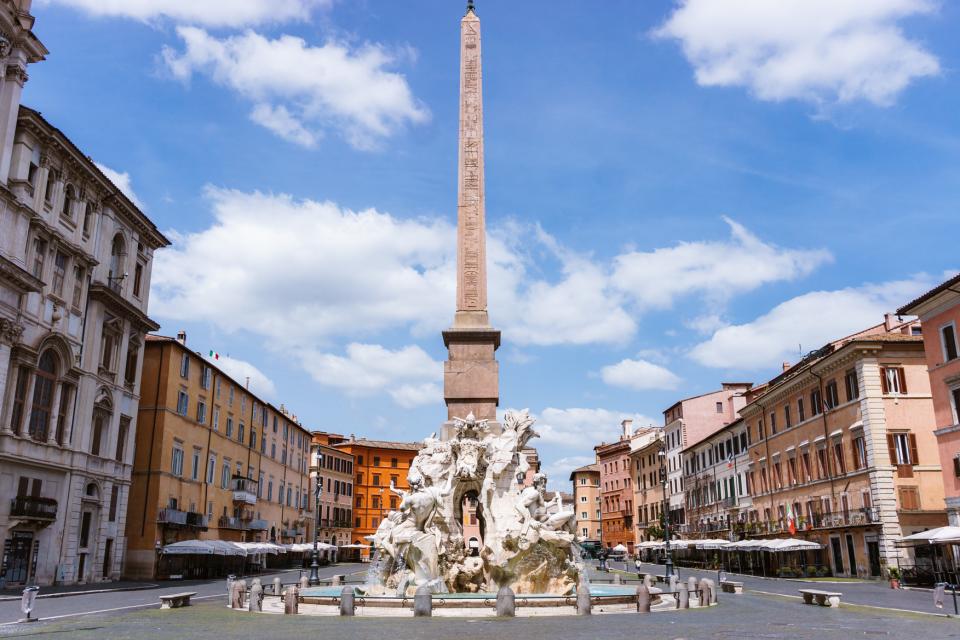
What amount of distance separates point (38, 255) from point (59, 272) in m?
1.32

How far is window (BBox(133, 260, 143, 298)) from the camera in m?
34.6

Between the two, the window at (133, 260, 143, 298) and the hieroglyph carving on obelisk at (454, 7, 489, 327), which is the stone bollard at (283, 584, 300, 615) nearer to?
the hieroglyph carving on obelisk at (454, 7, 489, 327)

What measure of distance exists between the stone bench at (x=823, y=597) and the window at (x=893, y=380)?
15.8 m

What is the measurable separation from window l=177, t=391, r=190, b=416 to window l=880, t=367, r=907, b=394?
30083 millimetres

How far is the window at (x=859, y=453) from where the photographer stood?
104ft

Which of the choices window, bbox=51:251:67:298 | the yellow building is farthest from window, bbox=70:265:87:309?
the yellow building

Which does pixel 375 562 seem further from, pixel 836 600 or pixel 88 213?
pixel 88 213

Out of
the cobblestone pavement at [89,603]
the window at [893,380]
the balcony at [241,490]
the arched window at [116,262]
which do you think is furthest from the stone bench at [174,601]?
the balcony at [241,490]

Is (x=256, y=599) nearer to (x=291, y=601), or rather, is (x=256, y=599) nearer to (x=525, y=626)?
(x=291, y=601)

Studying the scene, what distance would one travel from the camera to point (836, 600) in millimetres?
17266

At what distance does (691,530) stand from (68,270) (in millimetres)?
Result: 45512

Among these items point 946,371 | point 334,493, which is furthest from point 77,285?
point 334,493

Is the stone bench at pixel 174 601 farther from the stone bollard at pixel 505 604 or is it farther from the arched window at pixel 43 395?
the arched window at pixel 43 395

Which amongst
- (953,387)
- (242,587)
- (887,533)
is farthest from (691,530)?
(242,587)
